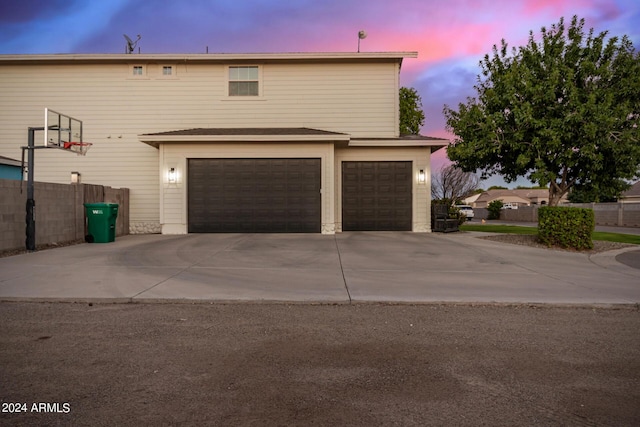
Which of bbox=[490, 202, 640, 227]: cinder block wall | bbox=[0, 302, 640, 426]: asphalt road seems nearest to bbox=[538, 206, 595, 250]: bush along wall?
bbox=[0, 302, 640, 426]: asphalt road

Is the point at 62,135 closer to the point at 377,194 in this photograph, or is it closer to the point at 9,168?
the point at 9,168

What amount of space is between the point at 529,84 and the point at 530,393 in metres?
11.9

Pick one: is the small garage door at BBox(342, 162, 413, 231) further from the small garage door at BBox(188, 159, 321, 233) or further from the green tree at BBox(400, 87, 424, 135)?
the green tree at BBox(400, 87, 424, 135)

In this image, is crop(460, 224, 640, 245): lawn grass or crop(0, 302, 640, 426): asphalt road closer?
crop(0, 302, 640, 426): asphalt road

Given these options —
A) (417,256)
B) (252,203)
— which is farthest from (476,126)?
(252,203)

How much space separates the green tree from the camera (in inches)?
1251

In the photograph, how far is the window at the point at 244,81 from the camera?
16969mm

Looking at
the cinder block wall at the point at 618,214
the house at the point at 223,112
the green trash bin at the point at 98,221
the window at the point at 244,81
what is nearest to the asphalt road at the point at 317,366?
the green trash bin at the point at 98,221

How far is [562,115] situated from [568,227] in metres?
3.49

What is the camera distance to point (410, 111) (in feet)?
105

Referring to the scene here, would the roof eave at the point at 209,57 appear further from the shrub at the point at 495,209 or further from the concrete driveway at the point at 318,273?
the shrub at the point at 495,209

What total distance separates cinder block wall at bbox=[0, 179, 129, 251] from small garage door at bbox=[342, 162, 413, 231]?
8877mm

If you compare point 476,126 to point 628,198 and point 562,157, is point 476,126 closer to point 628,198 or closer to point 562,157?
point 562,157

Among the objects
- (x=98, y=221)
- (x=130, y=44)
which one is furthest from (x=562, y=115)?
(x=130, y=44)
